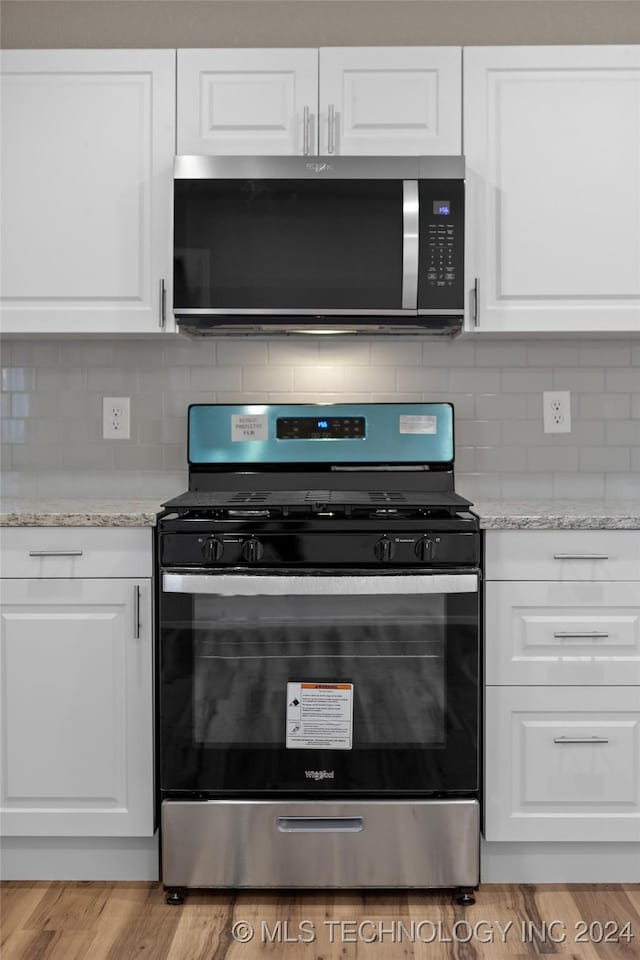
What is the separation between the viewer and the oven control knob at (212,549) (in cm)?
198

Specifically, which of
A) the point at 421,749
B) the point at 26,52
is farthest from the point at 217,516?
the point at 26,52

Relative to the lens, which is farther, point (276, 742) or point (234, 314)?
point (234, 314)

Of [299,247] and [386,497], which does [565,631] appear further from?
[299,247]

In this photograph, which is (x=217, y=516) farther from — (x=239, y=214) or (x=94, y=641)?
(x=239, y=214)

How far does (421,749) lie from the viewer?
2.01m

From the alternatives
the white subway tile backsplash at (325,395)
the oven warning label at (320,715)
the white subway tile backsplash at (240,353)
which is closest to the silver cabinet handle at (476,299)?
the white subway tile backsplash at (325,395)

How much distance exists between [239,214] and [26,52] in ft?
2.43

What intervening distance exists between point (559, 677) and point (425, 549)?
47 centimetres

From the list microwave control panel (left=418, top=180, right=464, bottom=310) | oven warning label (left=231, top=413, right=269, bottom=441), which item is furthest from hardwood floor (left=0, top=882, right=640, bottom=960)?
microwave control panel (left=418, top=180, right=464, bottom=310)

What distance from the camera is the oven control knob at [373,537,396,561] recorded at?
1977 millimetres

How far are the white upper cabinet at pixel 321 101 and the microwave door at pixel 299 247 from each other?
0.43 feet

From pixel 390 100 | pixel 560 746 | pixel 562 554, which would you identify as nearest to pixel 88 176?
pixel 390 100

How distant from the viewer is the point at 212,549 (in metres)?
1.98

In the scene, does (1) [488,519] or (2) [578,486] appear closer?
(1) [488,519]
